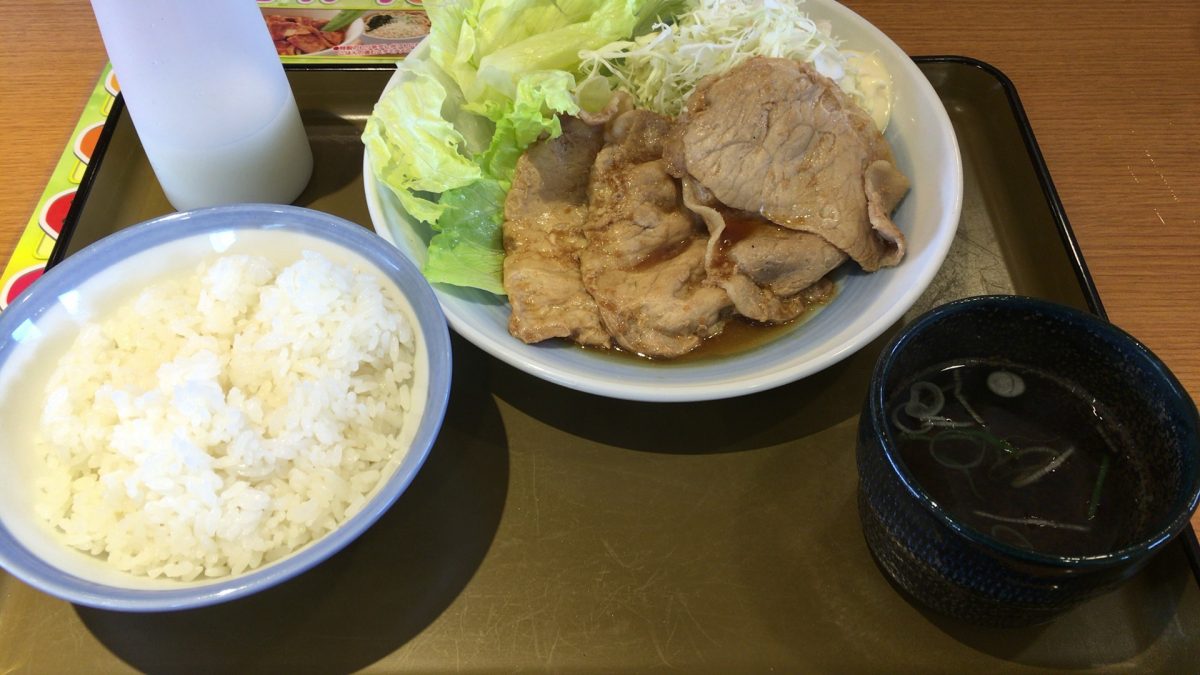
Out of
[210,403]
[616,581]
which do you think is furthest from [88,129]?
[616,581]

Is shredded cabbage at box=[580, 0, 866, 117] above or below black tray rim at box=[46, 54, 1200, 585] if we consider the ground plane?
above

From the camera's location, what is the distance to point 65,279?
1.83 m

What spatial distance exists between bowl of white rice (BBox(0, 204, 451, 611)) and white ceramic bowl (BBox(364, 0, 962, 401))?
20 centimetres

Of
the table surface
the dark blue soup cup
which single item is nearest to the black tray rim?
the table surface

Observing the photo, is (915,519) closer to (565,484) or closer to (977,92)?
(565,484)

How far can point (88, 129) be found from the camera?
107 inches

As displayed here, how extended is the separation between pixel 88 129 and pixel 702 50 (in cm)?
219

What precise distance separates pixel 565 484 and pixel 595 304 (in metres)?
0.49

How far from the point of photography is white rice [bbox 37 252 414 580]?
1.52 m

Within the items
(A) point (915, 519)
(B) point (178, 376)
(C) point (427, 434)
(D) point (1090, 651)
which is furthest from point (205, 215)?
(D) point (1090, 651)

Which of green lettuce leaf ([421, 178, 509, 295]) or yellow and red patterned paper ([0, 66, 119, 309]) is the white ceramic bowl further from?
yellow and red patterned paper ([0, 66, 119, 309])

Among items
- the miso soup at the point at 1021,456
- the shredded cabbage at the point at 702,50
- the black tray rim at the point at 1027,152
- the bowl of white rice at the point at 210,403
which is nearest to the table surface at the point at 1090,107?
the black tray rim at the point at 1027,152

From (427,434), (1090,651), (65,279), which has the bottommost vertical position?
(1090,651)

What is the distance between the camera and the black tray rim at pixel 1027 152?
7.05 feet
